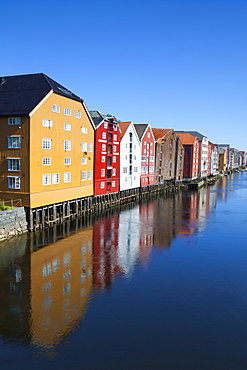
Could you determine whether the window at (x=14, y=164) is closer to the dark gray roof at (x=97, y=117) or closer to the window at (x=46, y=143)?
the window at (x=46, y=143)

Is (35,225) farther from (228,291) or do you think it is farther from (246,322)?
(246,322)

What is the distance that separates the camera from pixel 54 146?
1596 inches

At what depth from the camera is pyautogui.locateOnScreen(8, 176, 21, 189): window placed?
36750mm

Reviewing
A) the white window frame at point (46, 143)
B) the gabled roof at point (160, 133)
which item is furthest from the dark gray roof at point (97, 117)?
the gabled roof at point (160, 133)

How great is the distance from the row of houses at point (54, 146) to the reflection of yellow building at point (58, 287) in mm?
8856

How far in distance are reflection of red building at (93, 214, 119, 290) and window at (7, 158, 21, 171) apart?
12.5 meters

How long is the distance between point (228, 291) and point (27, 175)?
994 inches

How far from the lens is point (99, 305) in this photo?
20.2 metres

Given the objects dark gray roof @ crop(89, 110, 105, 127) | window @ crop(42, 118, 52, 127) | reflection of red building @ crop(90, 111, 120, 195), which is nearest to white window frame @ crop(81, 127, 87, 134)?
reflection of red building @ crop(90, 111, 120, 195)

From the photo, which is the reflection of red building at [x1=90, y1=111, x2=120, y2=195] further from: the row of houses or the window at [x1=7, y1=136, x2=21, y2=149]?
the window at [x1=7, y1=136, x2=21, y2=149]

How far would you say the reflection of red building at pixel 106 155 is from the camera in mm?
53406

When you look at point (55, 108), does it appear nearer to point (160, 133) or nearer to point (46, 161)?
point (46, 161)

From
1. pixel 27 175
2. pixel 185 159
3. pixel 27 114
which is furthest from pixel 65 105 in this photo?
pixel 185 159

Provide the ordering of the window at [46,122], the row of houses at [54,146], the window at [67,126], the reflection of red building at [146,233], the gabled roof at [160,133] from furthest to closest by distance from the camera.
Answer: the gabled roof at [160,133], the window at [67,126], the window at [46,122], the row of houses at [54,146], the reflection of red building at [146,233]
